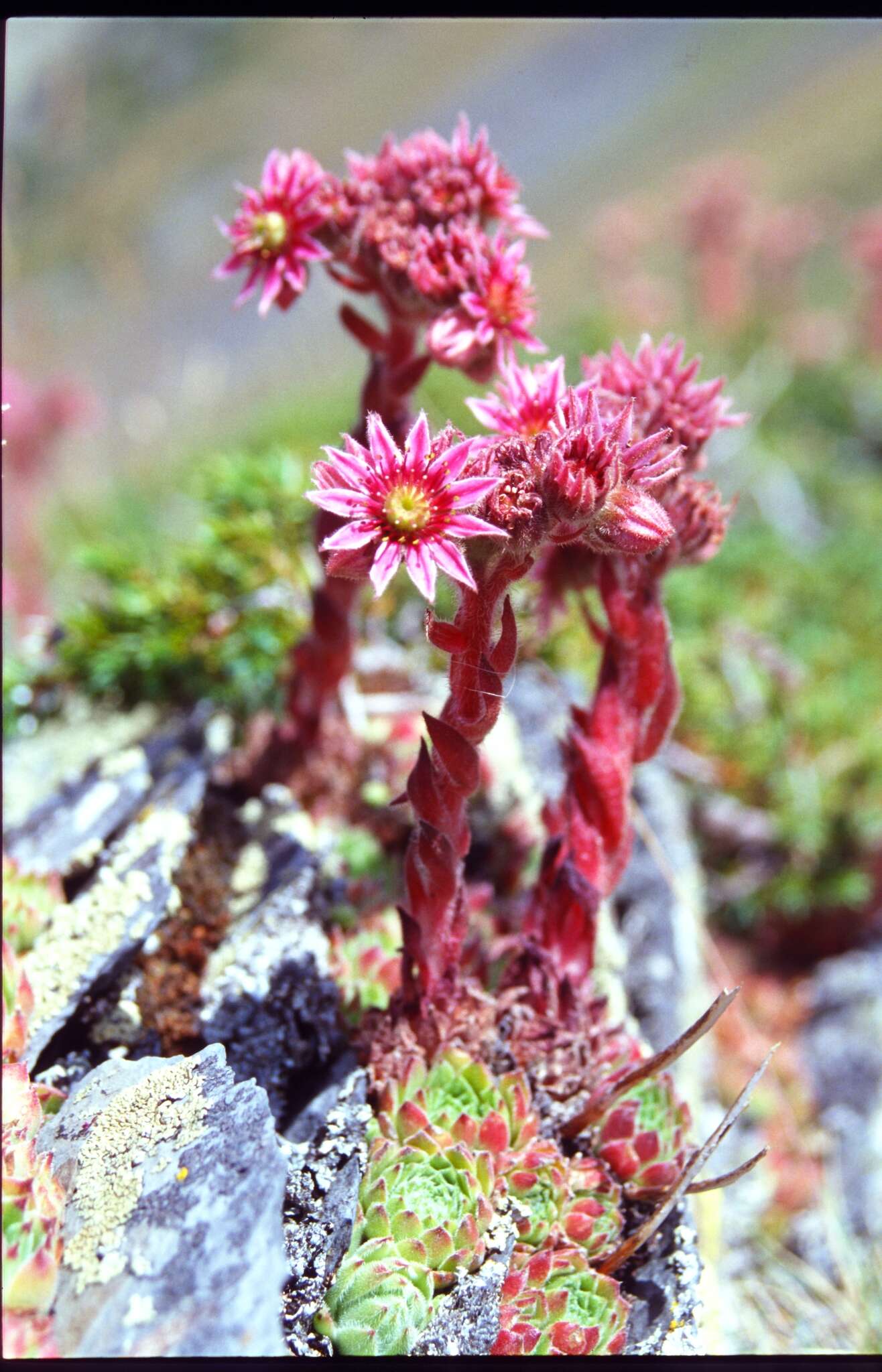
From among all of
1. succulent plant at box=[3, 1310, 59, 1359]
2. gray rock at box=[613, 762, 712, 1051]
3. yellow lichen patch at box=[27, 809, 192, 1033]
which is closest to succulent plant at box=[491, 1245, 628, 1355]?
succulent plant at box=[3, 1310, 59, 1359]

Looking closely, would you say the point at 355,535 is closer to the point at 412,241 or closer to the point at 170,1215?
the point at 412,241

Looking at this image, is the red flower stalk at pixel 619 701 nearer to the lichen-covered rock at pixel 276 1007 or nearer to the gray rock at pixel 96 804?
the lichen-covered rock at pixel 276 1007

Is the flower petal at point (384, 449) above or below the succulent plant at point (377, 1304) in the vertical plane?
above

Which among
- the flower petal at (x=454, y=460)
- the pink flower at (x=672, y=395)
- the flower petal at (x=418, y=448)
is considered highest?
the pink flower at (x=672, y=395)

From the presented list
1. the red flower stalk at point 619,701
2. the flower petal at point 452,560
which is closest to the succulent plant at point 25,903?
the red flower stalk at point 619,701

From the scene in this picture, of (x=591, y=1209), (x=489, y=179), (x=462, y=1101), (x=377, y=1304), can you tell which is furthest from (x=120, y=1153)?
(x=489, y=179)
